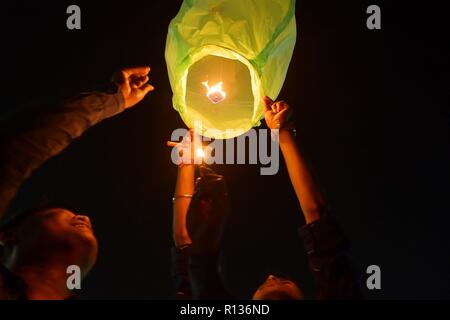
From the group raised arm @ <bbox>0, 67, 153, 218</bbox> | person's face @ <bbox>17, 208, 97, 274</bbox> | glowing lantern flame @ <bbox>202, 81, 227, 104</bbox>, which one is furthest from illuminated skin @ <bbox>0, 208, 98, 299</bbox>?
glowing lantern flame @ <bbox>202, 81, 227, 104</bbox>

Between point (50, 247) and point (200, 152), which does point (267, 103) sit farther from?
point (50, 247)

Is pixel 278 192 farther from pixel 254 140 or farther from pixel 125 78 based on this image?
pixel 125 78

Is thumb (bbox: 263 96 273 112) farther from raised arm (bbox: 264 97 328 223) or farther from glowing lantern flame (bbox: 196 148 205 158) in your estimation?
glowing lantern flame (bbox: 196 148 205 158)

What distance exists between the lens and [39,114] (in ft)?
4.79

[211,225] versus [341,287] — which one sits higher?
[211,225]

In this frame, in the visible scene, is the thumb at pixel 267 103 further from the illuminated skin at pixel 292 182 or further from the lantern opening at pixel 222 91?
the lantern opening at pixel 222 91

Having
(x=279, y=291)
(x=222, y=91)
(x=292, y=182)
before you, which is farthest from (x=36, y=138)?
(x=279, y=291)

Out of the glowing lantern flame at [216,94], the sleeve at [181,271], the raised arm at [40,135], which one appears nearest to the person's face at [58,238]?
the raised arm at [40,135]

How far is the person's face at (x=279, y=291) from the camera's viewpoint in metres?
1.99

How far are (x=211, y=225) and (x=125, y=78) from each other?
897 mm

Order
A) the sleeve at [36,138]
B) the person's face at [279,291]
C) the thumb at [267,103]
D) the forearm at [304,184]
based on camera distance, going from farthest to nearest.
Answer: the thumb at [267,103] < the person's face at [279,291] < the forearm at [304,184] < the sleeve at [36,138]

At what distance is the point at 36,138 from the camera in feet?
4.64

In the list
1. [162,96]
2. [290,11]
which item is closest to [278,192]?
[162,96]

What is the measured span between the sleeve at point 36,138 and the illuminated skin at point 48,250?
1.06 ft
